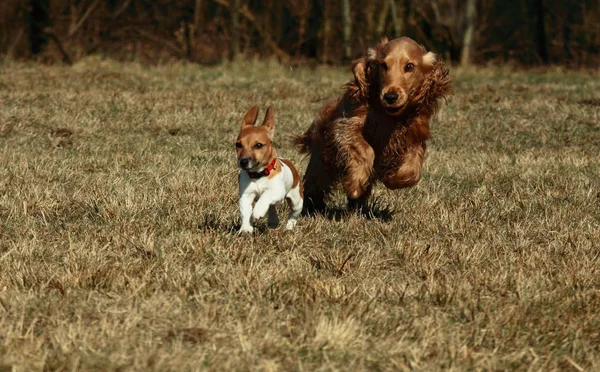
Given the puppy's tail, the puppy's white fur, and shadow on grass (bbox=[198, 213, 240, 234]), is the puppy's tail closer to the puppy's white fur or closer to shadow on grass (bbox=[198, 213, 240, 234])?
shadow on grass (bbox=[198, 213, 240, 234])

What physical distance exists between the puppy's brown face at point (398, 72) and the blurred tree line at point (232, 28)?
1595 centimetres

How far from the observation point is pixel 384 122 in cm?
638

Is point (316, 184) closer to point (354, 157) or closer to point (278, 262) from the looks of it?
point (354, 157)

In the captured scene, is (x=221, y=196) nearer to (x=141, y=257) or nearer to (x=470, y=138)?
(x=141, y=257)

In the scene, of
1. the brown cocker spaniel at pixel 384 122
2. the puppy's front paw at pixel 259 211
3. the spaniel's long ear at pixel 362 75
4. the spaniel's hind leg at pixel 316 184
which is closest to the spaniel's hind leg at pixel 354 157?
the brown cocker spaniel at pixel 384 122

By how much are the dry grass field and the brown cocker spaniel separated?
0.35 metres

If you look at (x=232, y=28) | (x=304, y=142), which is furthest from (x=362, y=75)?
(x=232, y=28)

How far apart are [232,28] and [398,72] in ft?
57.2

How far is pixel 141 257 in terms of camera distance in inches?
197

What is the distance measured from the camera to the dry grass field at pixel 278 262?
11.8ft

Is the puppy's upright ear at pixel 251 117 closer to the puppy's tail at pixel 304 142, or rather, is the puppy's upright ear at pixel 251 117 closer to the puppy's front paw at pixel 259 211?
the puppy's front paw at pixel 259 211

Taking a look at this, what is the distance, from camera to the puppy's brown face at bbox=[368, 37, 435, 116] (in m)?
5.99

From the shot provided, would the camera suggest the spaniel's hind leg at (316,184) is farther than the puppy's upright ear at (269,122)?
Yes

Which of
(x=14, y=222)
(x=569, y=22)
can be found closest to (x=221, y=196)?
(x=14, y=222)
